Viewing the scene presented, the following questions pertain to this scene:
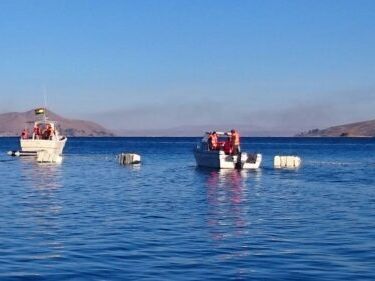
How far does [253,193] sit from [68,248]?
19903 mm

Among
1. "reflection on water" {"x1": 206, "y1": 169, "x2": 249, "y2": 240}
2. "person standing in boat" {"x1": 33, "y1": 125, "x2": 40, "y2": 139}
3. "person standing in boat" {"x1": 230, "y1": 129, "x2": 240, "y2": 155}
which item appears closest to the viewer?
"reflection on water" {"x1": 206, "y1": 169, "x2": 249, "y2": 240}

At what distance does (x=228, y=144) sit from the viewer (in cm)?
5978

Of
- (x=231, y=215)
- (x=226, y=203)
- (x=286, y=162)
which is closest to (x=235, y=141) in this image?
(x=286, y=162)

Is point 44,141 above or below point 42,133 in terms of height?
below

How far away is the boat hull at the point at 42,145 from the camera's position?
3423 inches

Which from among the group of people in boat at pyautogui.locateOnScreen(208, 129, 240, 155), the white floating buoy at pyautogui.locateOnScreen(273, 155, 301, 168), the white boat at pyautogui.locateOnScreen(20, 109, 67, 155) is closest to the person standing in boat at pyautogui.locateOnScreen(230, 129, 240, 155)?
the group of people in boat at pyautogui.locateOnScreen(208, 129, 240, 155)

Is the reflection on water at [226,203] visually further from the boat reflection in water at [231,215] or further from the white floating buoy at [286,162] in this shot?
the white floating buoy at [286,162]

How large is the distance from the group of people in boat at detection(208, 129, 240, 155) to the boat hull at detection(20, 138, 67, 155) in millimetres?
30660

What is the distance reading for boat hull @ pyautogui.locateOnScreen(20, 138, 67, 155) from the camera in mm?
86938

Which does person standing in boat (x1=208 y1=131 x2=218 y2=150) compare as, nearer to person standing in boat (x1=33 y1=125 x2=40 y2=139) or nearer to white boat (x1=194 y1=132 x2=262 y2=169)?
white boat (x1=194 y1=132 x2=262 y2=169)

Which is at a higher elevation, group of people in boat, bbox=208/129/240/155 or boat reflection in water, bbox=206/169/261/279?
group of people in boat, bbox=208/129/240/155

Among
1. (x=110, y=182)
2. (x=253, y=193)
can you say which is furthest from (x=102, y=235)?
(x=110, y=182)

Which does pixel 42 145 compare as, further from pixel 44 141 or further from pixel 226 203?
pixel 226 203

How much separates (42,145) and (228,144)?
3409cm
